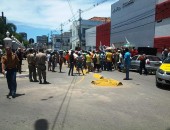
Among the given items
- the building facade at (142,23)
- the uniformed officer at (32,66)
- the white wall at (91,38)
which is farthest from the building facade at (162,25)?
the white wall at (91,38)

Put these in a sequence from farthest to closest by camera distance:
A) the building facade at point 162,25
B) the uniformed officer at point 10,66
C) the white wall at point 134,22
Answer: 1. the white wall at point 134,22
2. the building facade at point 162,25
3. the uniformed officer at point 10,66

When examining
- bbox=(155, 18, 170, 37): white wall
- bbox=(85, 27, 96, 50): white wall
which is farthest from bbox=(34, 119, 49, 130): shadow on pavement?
bbox=(85, 27, 96, 50): white wall

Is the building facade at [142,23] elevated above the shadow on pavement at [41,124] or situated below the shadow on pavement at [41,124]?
above

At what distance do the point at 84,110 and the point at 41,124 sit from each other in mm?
1854

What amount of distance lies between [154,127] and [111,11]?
152 feet

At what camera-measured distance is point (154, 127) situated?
720 cm

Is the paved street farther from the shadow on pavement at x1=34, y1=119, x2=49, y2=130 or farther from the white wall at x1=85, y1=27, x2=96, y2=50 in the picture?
the white wall at x1=85, y1=27, x2=96, y2=50

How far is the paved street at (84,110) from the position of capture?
288 inches

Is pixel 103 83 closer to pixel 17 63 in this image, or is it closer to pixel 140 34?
pixel 17 63

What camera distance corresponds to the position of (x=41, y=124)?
7.32m

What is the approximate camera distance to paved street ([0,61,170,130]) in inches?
288

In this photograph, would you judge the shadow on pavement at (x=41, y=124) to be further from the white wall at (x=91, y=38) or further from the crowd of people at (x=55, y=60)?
the white wall at (x=91, y=38)

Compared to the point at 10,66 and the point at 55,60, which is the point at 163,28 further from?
the point at 10,66

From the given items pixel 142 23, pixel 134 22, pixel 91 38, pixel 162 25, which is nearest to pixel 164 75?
pixel 162 25
